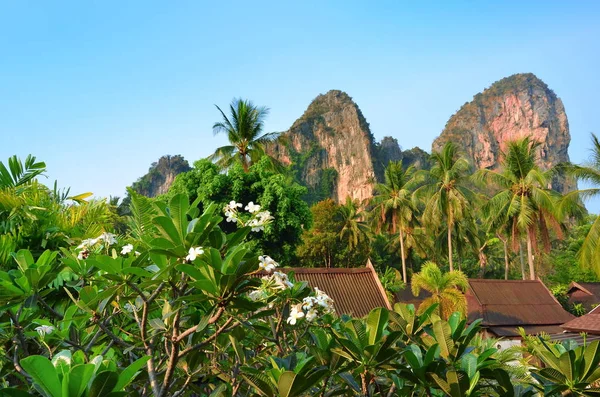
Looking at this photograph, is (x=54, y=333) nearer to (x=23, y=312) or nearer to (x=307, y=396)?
(x=23, y=312)

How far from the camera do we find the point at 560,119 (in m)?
101

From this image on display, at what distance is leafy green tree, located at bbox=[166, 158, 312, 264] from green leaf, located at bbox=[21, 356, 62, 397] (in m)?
18.7

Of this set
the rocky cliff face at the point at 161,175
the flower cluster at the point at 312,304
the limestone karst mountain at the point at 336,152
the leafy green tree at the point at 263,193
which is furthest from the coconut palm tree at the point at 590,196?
the rocky cliff face at the point at 161,175

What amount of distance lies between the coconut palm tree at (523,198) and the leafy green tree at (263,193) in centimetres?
1087

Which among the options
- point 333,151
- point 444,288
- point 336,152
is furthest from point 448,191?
point 333,151

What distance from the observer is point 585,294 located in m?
28.8

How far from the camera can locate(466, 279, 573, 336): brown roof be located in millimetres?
20547

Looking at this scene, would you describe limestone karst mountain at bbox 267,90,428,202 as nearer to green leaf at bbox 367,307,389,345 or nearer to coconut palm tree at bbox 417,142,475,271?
coconut palm tree at bbox 417,142,475,271

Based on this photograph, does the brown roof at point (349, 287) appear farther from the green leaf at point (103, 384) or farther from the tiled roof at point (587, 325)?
the green leaf at point (103, 384)

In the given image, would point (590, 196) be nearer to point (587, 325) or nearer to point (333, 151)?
point (587, 325)

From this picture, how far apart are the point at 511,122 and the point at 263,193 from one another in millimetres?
88756

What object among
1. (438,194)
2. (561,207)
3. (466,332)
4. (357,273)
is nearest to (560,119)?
(438,194)

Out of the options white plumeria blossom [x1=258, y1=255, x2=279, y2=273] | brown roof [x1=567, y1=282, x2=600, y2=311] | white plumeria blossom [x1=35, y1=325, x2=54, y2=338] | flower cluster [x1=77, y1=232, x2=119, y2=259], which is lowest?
brown roof [x1=567, y1=282, x2=600, y2=311]

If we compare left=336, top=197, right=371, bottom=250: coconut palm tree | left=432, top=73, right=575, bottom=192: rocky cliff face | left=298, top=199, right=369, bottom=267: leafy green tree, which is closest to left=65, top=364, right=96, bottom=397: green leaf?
left=298, top=199, right=369, bottom=267: leafy green tree
